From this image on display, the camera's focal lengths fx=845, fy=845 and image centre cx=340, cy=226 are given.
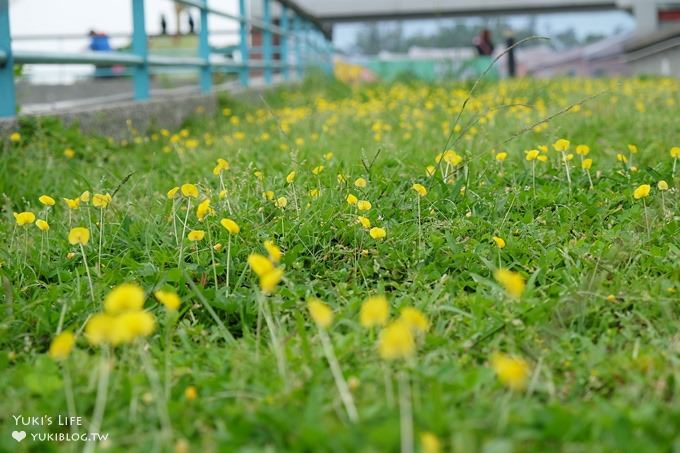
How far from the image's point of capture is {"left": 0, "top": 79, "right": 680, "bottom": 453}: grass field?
126 centimetres

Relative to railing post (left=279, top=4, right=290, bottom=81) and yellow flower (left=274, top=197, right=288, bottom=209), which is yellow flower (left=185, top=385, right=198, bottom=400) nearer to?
yellow flower (left=274, top=197, right=288, bottom=209)

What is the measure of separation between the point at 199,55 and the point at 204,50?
89mm

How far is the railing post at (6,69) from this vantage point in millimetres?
4109

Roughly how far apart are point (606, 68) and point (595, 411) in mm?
22552

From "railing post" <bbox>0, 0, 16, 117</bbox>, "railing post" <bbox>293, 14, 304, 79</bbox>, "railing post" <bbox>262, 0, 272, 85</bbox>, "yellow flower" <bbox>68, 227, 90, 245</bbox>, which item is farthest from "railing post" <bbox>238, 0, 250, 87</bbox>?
"yellow flower" <bbox>68, 227, 90, 245</bbox>

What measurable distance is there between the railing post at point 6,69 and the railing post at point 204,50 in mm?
3166

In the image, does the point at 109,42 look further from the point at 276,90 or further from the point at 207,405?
the point at 207,405

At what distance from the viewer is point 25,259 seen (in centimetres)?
223

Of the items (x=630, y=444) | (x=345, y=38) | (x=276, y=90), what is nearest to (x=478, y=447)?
(x=630, y=444)

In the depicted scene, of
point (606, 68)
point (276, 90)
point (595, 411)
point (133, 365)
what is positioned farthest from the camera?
point (606, 68)

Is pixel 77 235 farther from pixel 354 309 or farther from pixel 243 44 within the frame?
pixel 243 44

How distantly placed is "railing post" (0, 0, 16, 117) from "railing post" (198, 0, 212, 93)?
3166 millimetres

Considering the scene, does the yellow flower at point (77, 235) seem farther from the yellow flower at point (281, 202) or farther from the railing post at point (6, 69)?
the railing post at point (6, 69)

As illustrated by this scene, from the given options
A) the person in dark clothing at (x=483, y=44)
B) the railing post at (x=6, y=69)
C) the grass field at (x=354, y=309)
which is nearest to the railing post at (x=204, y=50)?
the railing post at (x=6, y=69)
